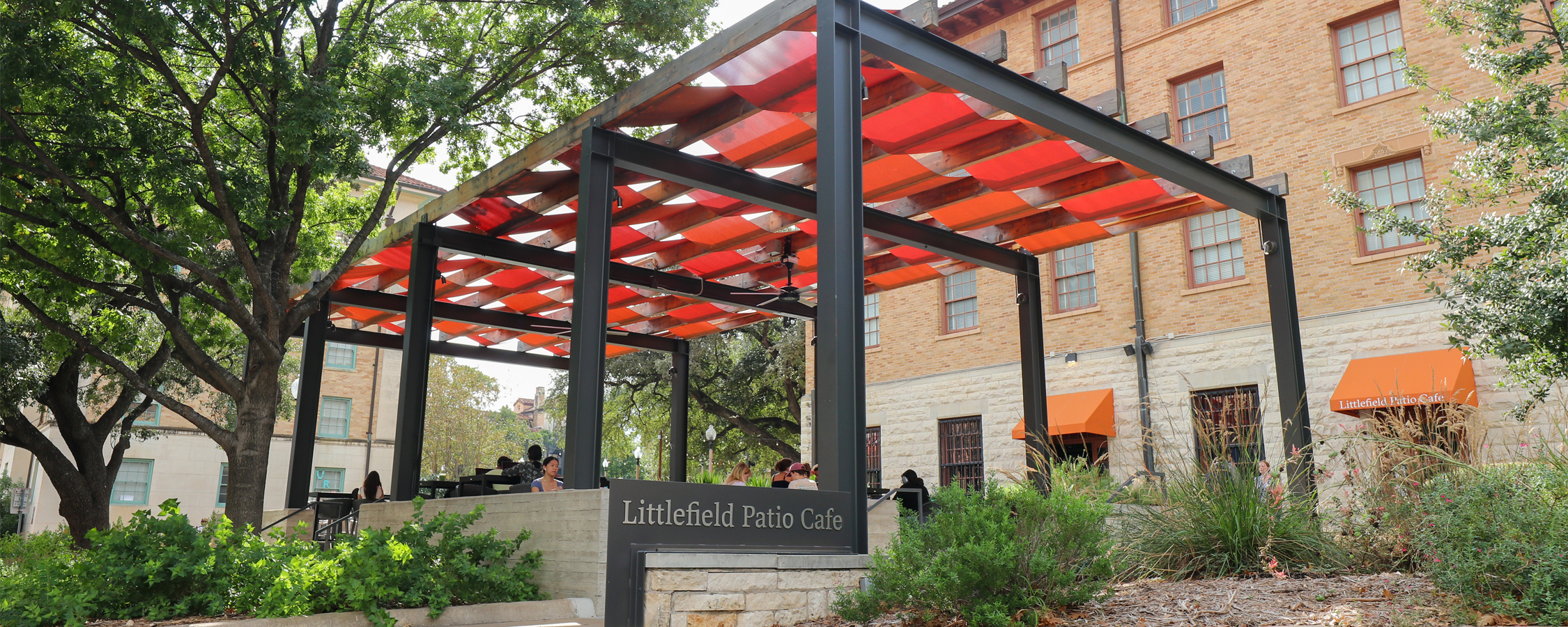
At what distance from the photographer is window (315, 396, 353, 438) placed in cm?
3144

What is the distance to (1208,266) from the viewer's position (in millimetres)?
16125

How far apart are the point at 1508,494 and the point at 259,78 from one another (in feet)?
36.1

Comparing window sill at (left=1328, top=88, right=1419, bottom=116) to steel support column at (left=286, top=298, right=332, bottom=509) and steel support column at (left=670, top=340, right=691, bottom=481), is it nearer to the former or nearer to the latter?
steel support column at (left=670, top=340, right=691, bottom=481)

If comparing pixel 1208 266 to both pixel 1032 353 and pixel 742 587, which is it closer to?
pixel 1032 353

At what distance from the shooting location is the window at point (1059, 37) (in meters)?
18.8

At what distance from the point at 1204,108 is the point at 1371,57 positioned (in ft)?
8.62

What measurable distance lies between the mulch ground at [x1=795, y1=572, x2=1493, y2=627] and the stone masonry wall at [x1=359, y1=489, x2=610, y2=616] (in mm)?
1241

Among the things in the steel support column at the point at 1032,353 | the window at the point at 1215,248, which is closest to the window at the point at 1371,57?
the window at the point at 1215,248

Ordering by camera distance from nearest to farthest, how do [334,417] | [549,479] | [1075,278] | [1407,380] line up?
[549,479], [1407,380], [1075,278], [334,417]

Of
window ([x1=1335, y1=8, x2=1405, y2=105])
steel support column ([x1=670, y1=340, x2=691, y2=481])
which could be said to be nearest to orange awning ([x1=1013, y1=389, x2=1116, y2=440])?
steel support column ([x1=670, y1=340, x2=691, y2=481])

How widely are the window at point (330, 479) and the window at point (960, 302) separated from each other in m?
22.0

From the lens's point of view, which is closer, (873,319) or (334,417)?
(873,319)

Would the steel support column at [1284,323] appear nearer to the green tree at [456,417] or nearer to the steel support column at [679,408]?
the steel support column at [679,408]

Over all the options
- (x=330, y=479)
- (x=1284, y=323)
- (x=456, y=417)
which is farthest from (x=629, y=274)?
(x=330, y=479)
